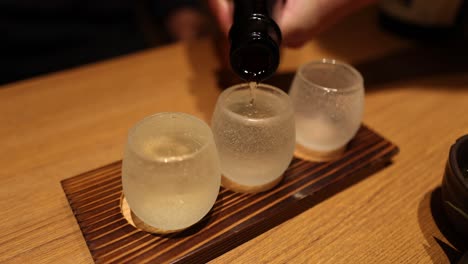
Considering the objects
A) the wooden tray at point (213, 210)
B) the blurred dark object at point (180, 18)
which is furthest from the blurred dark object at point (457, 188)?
the blurred dark object at point (180, 18)

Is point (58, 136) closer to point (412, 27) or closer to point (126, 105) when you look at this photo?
point (126, 105)

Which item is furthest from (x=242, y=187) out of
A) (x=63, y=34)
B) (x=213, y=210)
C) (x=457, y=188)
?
(x=63, y=34)

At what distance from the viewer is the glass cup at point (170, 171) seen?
1.81 ft

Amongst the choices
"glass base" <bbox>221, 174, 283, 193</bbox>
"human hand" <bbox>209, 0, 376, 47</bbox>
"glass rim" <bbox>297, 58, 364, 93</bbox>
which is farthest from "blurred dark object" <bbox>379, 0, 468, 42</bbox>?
"glass base" <bbox>221, 174, 283, 193</bbox>

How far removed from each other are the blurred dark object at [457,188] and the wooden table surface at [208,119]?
0.19 ft

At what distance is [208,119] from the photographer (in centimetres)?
90

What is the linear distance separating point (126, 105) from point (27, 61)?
64 cm

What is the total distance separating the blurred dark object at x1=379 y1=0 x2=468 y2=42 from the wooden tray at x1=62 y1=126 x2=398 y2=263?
576 millimetres

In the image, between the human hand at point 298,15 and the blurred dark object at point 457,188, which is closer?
the blurred dark object at point 457,188

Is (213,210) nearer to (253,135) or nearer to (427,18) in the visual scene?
(253,135)

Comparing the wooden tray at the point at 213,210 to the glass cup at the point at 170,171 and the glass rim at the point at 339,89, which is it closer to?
the glass cup at the point at 170,171

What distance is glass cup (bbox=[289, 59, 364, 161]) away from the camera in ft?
2.43

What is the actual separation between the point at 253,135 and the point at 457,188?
307 millimetres

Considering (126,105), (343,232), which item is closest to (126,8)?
(126,105)
